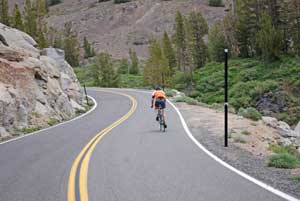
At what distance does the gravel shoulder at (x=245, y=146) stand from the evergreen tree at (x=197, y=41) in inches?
1914

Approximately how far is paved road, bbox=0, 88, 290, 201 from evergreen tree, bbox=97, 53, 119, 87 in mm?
52506

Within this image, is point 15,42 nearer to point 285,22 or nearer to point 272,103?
point 272,103

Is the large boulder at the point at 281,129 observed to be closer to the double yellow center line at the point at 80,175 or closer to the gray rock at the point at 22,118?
the double yellow center line at the point at 80,175

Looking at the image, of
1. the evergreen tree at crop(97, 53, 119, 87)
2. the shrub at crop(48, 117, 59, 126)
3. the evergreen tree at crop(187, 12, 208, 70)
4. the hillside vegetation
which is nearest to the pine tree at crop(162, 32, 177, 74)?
the hillside vegetation

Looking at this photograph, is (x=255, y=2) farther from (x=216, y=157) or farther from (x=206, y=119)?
(x=216, y=157)

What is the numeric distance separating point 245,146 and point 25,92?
547 inches

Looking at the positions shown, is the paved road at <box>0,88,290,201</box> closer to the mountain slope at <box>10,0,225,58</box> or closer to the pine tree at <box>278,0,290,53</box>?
the pine tree at <box>278,0,290,53</box>

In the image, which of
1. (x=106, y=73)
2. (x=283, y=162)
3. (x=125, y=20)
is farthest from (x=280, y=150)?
(x=125, y=20)

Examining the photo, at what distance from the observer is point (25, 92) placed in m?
23.4

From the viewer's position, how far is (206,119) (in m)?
21.3

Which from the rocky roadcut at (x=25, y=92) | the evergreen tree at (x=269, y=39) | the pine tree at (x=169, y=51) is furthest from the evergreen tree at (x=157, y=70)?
the rocky roadcut at (x=25, y=92)

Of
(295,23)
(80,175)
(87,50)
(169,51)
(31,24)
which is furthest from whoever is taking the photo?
(87,50)

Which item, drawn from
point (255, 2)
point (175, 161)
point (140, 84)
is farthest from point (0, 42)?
point (140, 84)

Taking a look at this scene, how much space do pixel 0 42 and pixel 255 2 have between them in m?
43.8
